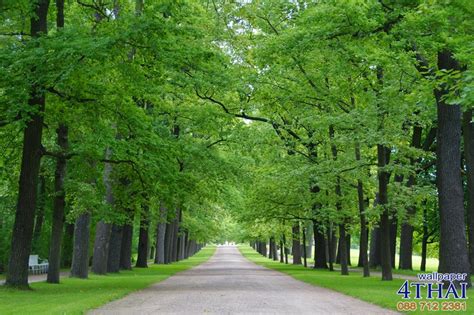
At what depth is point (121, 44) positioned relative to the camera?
17.1 metres

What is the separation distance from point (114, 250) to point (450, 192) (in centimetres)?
1920

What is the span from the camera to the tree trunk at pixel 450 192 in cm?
1661

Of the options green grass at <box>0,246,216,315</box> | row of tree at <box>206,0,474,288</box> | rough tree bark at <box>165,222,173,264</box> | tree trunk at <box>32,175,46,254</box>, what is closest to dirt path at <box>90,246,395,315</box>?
green grass at <box>0,246,216,315</box>

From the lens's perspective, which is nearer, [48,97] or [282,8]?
[48,97]

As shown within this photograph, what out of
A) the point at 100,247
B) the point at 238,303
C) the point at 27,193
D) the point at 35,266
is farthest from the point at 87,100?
the point at 35,266

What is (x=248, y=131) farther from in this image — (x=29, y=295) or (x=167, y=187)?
(x=29, y=295)

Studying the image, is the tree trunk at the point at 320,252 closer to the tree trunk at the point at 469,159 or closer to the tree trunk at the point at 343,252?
the tree trunk at the point at 343,252

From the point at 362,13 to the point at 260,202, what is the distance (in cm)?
2069

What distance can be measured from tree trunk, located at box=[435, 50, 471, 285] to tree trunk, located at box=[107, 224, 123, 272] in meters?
18.2

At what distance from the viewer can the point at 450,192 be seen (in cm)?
1711

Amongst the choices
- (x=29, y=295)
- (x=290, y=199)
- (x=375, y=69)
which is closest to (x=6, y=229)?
(x=290, y=199)

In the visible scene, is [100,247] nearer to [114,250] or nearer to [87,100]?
[114,250]

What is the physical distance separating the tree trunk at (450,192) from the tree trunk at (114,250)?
18243mm

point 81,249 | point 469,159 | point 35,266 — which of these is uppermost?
point 469,159
